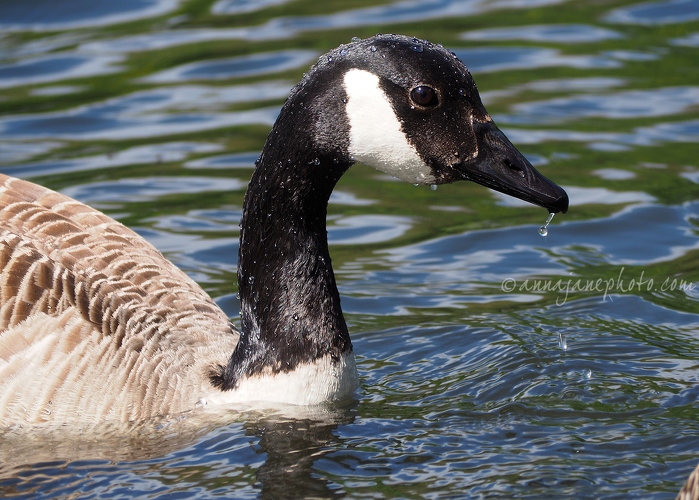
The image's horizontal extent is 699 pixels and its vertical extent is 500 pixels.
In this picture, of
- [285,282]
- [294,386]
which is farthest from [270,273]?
[294,386]

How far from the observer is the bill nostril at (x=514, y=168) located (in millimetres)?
7129

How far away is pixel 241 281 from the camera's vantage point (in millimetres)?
7961

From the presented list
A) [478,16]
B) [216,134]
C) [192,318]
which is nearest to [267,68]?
[216,134]

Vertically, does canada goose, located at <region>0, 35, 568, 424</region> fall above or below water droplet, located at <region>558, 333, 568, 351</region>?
above

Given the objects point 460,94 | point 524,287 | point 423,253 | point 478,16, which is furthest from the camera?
point 478,16

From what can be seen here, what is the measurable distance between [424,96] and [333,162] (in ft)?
2.39

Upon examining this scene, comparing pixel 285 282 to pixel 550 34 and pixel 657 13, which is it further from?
pixel 657 13

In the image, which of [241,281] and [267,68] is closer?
[241,281]

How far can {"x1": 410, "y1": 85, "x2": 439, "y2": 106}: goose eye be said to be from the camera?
7117 millimetres

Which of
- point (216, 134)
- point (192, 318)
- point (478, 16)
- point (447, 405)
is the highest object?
point (478, 16)

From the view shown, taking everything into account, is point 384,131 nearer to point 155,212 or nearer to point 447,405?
point 447,405

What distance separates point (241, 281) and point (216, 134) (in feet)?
20.3

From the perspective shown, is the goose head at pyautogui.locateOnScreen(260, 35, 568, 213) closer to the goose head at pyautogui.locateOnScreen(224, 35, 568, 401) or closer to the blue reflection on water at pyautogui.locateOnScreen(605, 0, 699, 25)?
the goose head at pyautogui.locateOnScreen(224, 35, 568, 401)

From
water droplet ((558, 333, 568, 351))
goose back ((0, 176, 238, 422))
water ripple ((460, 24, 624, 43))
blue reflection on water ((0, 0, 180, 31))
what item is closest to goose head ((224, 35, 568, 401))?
goose back ((0, 176, 238, 422))
